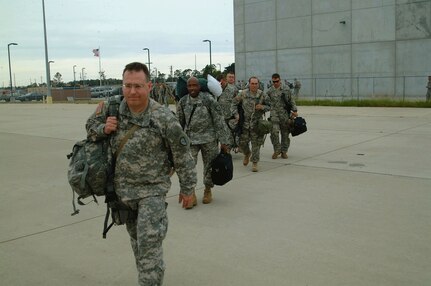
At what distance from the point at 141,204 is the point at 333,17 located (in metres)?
34.0

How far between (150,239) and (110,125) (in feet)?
Answer: 2.69

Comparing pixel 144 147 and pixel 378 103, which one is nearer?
pixel 144 147

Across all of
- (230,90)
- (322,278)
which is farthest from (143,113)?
(230,90)

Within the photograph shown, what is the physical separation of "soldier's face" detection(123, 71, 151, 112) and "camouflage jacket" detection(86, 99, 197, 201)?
0.08m

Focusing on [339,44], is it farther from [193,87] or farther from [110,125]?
[110,125]

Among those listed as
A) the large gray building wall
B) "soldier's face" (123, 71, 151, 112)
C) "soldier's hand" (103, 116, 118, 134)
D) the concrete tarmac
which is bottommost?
the concrete tarmac

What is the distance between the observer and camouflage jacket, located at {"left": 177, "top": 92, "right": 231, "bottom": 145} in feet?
20.6

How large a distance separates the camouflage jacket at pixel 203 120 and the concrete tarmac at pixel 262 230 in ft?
3.14

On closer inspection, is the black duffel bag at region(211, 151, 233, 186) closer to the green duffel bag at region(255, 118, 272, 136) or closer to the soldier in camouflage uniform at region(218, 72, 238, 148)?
the soldier in camouflage uniform at region(218, 72, 238, 148)

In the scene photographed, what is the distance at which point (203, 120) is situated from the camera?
6.29 m

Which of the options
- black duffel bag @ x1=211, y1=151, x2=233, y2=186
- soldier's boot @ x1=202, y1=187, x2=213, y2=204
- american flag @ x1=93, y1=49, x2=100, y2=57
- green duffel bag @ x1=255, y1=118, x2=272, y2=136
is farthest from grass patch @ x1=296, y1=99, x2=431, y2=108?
american flag @ x1=93, y1=49, x2=100, y2=57

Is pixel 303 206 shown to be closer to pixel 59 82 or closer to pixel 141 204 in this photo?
pixel 141 204

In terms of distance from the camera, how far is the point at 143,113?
10.8ft

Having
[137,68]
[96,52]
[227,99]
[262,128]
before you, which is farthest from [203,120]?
[96,52]
